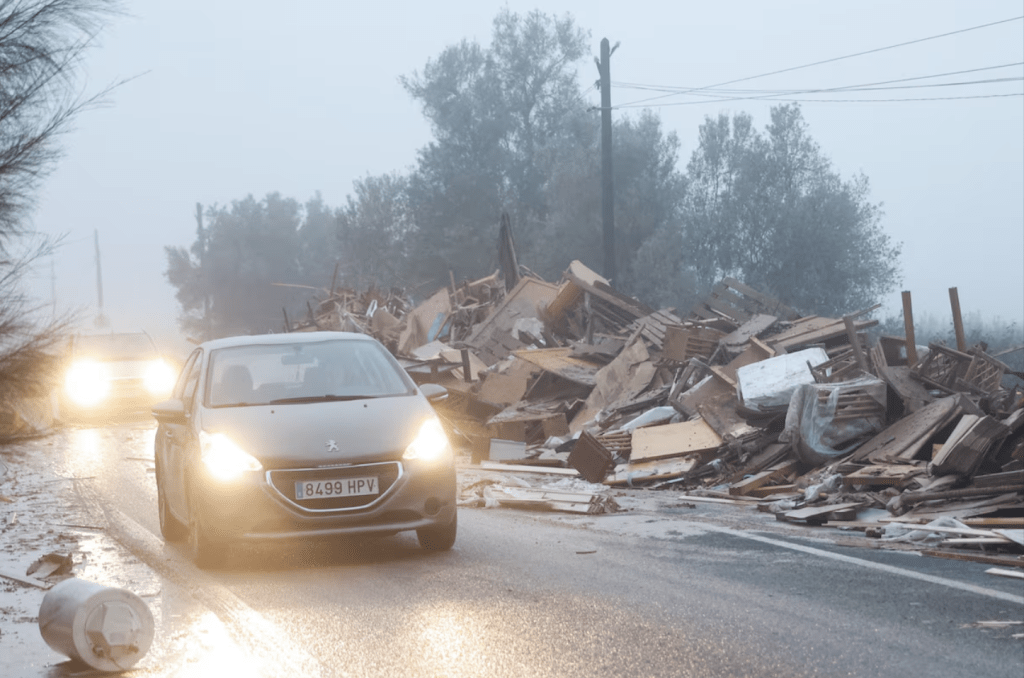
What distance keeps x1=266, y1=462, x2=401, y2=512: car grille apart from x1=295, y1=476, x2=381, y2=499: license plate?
0.05 feet

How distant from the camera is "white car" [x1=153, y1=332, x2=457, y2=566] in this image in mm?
7684

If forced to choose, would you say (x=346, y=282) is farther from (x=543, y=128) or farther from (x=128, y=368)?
(x=128, y=368)

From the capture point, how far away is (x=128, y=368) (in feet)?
72.2

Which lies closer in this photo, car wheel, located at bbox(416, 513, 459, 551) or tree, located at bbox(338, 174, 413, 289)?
car wheel, located at bbox(416, 513, 459, 551)

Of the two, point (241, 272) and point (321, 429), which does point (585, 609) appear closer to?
point (321, 429)

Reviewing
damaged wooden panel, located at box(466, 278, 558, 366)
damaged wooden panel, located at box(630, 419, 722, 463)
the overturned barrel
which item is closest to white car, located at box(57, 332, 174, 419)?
damaged wooden panel, located at box(466, 278, 558, 366)

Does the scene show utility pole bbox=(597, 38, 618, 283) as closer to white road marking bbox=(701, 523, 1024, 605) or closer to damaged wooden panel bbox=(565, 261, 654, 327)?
damaged wooden panel bbox=(565, 261, 654, 327)

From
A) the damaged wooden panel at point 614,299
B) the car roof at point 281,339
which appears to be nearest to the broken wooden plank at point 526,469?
the car roof at point 281,339

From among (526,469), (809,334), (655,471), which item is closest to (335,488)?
(655,471)

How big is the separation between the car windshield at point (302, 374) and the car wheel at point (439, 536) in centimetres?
116

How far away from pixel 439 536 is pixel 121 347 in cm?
1627

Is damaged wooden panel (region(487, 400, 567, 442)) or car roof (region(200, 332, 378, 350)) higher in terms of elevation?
car roof (region(200, 332, 378, 350))

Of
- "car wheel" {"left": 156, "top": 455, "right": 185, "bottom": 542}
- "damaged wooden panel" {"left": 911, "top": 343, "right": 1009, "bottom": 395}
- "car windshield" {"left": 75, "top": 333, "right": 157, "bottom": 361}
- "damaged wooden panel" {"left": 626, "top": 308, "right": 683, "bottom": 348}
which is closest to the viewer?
"car wheel" {"left": 156, "top": 455, "right": 185, "bottom": 542}

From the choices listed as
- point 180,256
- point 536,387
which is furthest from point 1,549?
point 180,256
